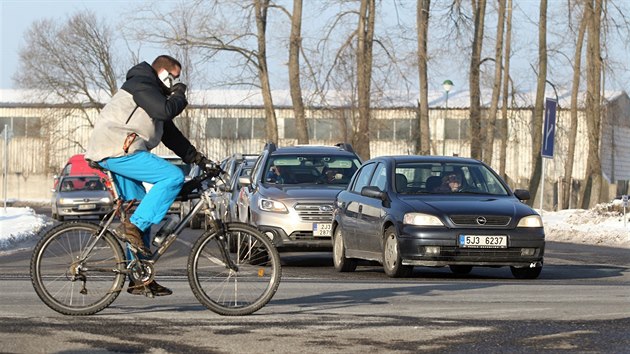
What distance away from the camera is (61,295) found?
995 cm

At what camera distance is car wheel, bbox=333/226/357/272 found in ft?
56.3

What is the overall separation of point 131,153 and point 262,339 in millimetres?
2024

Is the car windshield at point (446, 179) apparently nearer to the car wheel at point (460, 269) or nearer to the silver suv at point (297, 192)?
the car wheel at point (460, 269)

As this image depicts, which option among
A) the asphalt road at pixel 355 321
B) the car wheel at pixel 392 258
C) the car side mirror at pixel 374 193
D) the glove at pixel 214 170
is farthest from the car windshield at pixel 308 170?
the glove at pixel 214 170

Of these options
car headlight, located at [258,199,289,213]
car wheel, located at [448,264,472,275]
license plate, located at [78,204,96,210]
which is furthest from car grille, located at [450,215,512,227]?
license plate, located at [78,204,96,210]

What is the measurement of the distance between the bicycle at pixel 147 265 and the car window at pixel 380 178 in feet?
21.8

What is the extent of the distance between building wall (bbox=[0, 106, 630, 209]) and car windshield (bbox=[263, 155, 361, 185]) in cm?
5535

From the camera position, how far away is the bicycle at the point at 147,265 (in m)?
9.90

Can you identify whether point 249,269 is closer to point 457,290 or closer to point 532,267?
point 457,290

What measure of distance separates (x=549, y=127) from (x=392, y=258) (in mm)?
19323

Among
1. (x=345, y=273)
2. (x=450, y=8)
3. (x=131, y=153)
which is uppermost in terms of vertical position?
(x=450, y=8)

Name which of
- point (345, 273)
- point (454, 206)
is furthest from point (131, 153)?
point (345, 273)

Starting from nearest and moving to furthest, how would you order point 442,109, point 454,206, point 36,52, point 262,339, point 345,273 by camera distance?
1. point 262,339
2. point 454,206
3. point 345,273
4. point 36,52
5. point 442,109

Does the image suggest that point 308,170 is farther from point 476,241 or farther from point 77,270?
point 77,270
